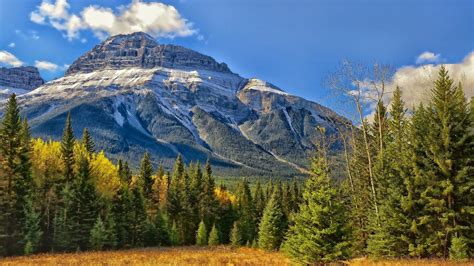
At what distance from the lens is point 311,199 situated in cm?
2111

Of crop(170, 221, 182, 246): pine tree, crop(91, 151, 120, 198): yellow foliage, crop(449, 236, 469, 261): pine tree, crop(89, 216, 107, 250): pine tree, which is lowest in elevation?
crop(170, 221, 182, 246): pine tree

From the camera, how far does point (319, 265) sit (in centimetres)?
2002

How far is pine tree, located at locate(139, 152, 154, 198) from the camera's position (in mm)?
75938

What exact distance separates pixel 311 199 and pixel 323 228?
1460mm

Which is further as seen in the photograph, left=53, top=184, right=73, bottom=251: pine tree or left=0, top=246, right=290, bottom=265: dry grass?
left=53, top=184, right=73, bottom=251: pine tree

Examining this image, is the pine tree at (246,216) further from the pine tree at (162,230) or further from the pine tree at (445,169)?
the pine tree at (445,169)

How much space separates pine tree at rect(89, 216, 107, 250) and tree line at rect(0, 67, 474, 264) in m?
0.12

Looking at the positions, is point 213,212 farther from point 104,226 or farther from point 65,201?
point 65,201

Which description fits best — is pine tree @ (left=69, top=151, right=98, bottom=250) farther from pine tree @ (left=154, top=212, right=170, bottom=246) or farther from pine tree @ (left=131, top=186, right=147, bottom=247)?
pine tree @ (left=154, top=212, right=170, bottom=246)

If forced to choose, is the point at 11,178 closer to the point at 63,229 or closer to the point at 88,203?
the point at 63,229

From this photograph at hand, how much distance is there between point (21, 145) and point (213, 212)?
4202cm

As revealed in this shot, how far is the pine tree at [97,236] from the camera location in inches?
1999

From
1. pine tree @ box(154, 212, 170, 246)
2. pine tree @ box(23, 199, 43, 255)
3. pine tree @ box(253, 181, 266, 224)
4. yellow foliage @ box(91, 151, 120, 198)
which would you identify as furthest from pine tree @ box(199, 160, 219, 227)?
pine tree @ box(23, 199, 43, 255)

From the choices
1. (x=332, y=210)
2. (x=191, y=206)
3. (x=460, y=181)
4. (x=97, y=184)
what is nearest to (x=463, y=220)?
(x=460, y=181)
